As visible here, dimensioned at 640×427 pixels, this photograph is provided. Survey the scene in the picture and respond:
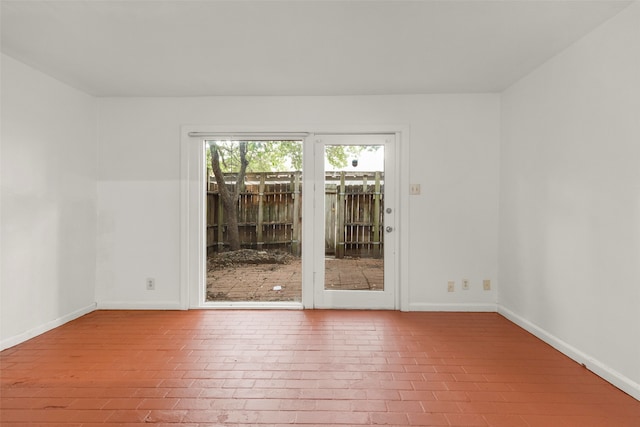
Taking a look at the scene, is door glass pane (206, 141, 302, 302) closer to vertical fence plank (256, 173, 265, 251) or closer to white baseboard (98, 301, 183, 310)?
vertical fence plank (256, 173, 265, 251)

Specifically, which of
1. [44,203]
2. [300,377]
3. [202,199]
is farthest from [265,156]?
[300,377]

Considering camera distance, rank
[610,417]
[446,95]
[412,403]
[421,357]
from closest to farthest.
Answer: [610,417] < [412,403] < [421,357] < [446,95]

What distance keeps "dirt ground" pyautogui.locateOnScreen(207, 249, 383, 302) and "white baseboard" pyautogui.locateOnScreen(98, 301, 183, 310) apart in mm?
864

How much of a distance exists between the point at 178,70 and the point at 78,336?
8.11 ft

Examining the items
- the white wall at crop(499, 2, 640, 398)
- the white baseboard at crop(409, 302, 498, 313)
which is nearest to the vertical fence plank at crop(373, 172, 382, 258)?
the white baseboard at crop(409, 302, 498, 313)

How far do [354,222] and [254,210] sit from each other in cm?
324

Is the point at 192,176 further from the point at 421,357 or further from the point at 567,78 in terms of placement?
the point at 567,78

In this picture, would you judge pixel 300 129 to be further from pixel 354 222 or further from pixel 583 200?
pixel 583 200

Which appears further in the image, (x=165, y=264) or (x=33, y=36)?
(x=165, y=264)

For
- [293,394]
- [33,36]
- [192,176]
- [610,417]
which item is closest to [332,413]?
[293,394]

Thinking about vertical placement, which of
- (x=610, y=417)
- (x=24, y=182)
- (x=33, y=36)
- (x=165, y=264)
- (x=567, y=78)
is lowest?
(x=610, y=417)

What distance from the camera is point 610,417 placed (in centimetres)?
196

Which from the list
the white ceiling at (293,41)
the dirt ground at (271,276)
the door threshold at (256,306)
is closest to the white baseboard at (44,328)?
the door threshold at (256,306)

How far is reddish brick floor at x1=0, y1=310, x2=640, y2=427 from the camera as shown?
1.97 metres
